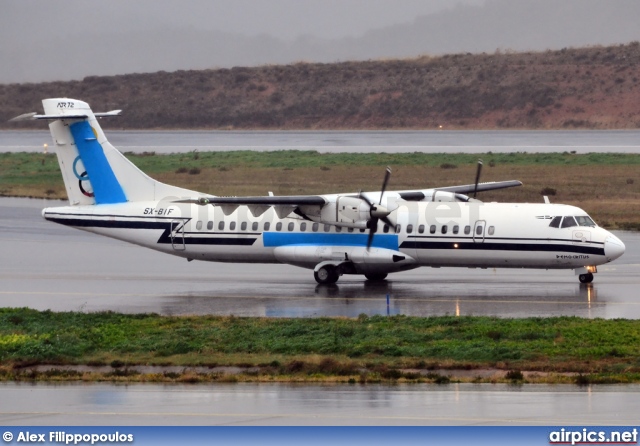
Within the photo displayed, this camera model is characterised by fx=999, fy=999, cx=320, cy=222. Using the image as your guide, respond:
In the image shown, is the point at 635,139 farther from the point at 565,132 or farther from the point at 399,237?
the point at 399,237

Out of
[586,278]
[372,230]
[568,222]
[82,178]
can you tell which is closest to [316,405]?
[372,230]

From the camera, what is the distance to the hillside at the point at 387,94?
320 ft

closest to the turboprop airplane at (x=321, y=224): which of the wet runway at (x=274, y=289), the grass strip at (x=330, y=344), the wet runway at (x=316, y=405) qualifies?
the wet runway at (x=274, y=289)

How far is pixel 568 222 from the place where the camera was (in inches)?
1144

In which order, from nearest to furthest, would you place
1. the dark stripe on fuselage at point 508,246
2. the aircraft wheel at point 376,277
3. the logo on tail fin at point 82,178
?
the dark stripe on fuselage at point 508,246 < the aircraft wheel at point 376,277 < the logo on tail fin at point 82,178

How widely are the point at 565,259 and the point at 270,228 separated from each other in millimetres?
8881

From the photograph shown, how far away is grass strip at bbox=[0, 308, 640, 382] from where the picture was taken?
1955 centimetres

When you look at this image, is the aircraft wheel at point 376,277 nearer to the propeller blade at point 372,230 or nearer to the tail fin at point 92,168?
the propeller blade at point 372,230

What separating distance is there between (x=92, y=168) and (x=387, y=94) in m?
77.0

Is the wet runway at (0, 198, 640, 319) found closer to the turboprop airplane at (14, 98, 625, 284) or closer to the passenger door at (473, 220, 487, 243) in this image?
the turboprop airplane at (14, 98, 625, 284)

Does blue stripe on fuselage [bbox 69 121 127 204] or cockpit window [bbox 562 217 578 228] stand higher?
blue stripe on fuselage [bbox 69 121 127 204]

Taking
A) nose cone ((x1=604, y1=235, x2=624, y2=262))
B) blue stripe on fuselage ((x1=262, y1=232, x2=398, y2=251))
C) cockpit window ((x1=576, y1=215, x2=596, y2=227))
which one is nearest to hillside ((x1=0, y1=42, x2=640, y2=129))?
cockpit window ((x1=576, y1=215, x2=596, y2=227))

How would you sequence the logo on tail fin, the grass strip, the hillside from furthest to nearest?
the hillside, the logo on tail fin, the grass strip

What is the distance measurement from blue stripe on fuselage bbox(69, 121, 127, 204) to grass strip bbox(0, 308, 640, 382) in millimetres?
7438
